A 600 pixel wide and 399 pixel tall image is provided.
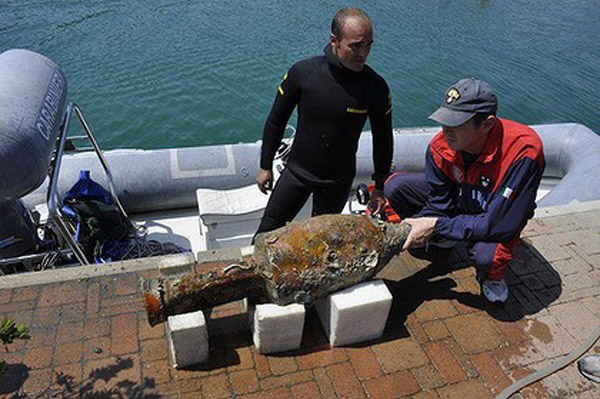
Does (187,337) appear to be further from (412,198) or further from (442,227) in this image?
(412,198)

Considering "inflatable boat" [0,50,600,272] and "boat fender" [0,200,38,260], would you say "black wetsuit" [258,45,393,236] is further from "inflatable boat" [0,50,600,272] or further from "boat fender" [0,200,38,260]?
"boat fender" [0,200,38,260]

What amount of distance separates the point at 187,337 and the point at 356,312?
1.06 metres

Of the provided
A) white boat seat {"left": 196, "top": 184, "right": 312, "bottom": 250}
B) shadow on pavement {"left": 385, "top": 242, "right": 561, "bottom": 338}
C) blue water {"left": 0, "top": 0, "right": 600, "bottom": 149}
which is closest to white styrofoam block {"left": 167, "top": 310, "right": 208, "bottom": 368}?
shadow on pavement {"left": 385, "top": 242, "right": 561, "bottom": 338}

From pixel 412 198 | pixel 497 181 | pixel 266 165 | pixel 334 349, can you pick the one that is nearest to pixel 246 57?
pixel 266 165

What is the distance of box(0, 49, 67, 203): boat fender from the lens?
340 centimetres

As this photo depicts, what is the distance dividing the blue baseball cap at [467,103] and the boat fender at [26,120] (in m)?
3.00

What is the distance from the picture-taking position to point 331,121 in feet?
10.8

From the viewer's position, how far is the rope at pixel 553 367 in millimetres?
2877

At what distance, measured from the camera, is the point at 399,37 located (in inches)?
590

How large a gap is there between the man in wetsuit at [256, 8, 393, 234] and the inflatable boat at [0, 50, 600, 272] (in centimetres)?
148

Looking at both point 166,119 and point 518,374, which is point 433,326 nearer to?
point 518,374

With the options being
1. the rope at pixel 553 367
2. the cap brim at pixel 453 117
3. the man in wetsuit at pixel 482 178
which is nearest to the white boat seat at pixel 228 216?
the man in wetsuit at pixel 482 178

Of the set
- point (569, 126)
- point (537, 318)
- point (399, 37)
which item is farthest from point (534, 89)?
point (537, 318)

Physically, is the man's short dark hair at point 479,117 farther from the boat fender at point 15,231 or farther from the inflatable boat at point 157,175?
the boat fender at point 15,231
